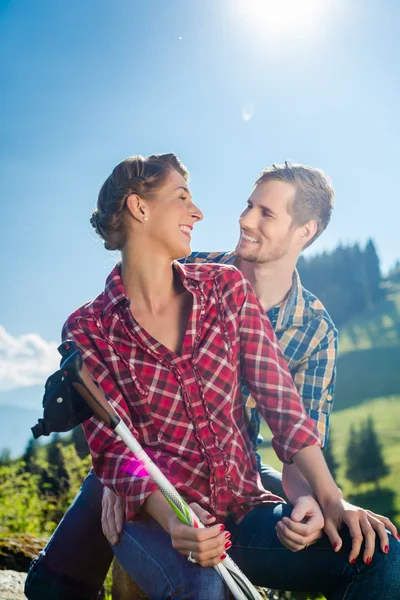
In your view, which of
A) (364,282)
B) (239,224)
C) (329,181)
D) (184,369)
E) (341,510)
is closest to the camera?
(341,510)

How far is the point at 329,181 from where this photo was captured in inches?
185

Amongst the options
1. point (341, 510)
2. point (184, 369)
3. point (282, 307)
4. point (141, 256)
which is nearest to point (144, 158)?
point (141, 256)

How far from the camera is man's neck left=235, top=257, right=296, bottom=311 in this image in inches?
162

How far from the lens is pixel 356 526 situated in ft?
7.35

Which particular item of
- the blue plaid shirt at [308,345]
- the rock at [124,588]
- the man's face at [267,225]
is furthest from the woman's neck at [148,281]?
the rock at [124,588]

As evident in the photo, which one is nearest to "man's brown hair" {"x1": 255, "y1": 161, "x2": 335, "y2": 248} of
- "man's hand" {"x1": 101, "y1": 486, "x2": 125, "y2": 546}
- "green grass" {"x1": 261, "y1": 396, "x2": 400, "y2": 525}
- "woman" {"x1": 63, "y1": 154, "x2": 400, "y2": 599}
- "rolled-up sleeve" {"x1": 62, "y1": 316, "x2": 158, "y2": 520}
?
"woman" {"x1": 63, "y1": 154, "x2": 400, "y2": 599}

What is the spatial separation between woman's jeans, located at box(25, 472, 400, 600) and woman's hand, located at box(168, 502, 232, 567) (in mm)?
77

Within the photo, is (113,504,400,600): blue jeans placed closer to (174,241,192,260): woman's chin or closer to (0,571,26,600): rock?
(174,241,192,260): woman's chin

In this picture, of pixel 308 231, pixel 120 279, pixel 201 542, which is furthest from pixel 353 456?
pixel 201 542

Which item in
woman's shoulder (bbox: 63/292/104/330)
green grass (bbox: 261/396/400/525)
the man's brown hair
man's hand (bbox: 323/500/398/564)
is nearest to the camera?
man's hand (bbox: 323/500/398/564)

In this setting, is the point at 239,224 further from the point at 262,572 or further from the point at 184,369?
the point at 262,572

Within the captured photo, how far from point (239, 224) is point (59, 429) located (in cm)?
275

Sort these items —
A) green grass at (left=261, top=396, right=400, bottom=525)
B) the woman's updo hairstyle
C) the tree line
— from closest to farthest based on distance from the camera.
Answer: the woman's updo hairstyle
green grass at (left=261, top=396, right=400, bottom=525)
the tree line

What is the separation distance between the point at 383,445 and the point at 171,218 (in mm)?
72639
